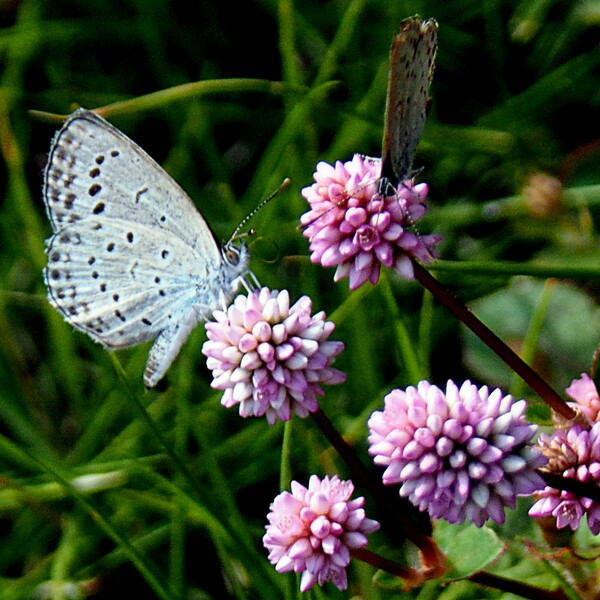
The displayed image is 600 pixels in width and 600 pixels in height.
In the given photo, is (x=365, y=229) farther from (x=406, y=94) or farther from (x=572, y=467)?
(x=572, y=467)

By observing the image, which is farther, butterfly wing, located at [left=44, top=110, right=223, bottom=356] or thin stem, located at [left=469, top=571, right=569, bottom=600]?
butterfly wing, located at [left=44, top=110, right=223, bottom=356]

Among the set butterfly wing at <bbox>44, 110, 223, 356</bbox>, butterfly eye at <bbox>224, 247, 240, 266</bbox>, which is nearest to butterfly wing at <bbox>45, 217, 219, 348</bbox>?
butterfly wing at <bbox>44, 110, 223, 356</bbox>

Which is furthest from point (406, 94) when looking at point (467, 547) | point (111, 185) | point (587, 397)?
point (111, 185)

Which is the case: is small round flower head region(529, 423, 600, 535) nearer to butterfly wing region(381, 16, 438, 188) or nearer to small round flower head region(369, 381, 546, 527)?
small round flower head region(369, 381, 546, 527)

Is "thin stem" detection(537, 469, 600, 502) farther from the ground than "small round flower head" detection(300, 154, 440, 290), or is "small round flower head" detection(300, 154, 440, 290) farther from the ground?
"small round flower head" detection(300, 154, 440, 290)

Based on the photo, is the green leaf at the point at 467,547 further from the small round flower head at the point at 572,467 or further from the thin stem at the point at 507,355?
the thin stem at the point at 507,355

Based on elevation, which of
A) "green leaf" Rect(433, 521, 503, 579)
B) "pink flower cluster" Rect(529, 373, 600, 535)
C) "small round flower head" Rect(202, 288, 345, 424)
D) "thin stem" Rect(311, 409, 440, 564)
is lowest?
"green leaf" Rect(433, 521, 503, 579)
